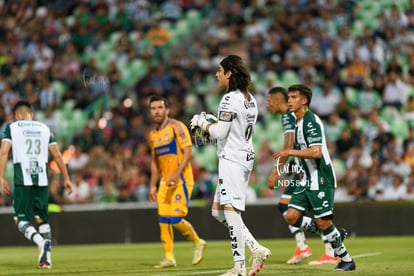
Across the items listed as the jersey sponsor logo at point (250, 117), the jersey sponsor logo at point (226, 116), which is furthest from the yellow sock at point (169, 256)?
the jersey sponsor logo at point (226, 116)

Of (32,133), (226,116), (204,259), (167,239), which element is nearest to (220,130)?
(226,116)

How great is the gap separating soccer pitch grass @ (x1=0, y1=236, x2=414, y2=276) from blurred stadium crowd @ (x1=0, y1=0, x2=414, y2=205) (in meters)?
2.21

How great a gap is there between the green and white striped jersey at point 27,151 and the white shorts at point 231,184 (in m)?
4.71

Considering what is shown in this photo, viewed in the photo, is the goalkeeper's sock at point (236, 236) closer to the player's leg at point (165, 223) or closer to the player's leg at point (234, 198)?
the player's leg at point (234, 198)

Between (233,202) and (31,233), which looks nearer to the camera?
(233,202)

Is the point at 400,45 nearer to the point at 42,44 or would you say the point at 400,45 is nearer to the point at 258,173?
the point at 258,173

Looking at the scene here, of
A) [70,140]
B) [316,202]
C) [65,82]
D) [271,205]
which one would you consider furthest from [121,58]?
[316,202]

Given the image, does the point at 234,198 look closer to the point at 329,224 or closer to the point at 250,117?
the point at 250,117

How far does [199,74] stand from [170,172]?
12158 mm

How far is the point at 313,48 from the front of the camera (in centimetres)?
2548

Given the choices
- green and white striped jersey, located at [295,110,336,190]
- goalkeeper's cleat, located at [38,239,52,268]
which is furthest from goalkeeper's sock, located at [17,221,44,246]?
green and white striped jersey, located at [295,110,336,190]

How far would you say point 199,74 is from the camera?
86.7 feet

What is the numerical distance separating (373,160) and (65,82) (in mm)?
9711

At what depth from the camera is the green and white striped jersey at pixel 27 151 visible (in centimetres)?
1451
